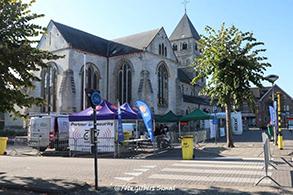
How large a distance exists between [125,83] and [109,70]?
9.32 feet

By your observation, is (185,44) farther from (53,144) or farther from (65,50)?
(53,144)

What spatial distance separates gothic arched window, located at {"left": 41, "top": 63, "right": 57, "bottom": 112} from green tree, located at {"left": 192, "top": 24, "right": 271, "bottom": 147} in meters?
25.2

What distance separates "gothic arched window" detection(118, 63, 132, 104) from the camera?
4709cm

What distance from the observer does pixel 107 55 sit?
48656 mm

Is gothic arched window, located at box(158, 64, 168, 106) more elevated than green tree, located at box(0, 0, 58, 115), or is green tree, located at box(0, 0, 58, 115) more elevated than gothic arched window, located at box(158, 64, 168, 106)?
gothic arched window, located at box(158, 64, 168, 106)

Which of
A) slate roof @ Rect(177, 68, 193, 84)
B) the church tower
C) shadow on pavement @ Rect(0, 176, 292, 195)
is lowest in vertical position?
shadow on pavement @ Rect(0, 176, 292, 195)

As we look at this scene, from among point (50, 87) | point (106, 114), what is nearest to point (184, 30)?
point (50, 87)

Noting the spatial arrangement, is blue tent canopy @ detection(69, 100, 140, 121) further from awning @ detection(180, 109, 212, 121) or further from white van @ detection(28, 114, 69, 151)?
awning @ detection(180, 109, 212, 121)

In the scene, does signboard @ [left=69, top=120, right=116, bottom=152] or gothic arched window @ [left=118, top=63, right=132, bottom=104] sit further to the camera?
gothic arched window @ [left=118, top=63, right=132, bottom=104]

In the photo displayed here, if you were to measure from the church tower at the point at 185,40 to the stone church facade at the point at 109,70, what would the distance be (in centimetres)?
2122

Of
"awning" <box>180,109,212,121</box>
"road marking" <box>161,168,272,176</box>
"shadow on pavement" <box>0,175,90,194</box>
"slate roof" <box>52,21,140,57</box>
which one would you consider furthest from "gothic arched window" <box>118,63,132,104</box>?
"shadow on pavement" <box>0,175,90,194</box>

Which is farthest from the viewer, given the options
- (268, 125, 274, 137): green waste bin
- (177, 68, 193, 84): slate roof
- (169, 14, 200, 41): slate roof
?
(169, 14, 200, 41): slate roof

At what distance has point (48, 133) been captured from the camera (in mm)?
22922

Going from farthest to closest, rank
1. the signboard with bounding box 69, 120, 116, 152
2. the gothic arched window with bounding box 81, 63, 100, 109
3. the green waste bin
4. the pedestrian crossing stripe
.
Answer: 1. the gothic arched window with bounding box 81, 63, 100, 109
2. the green waste bin
3. the signboard with bounding box 69, 120, 116, 152
4. the pedestrian crossing stripe
